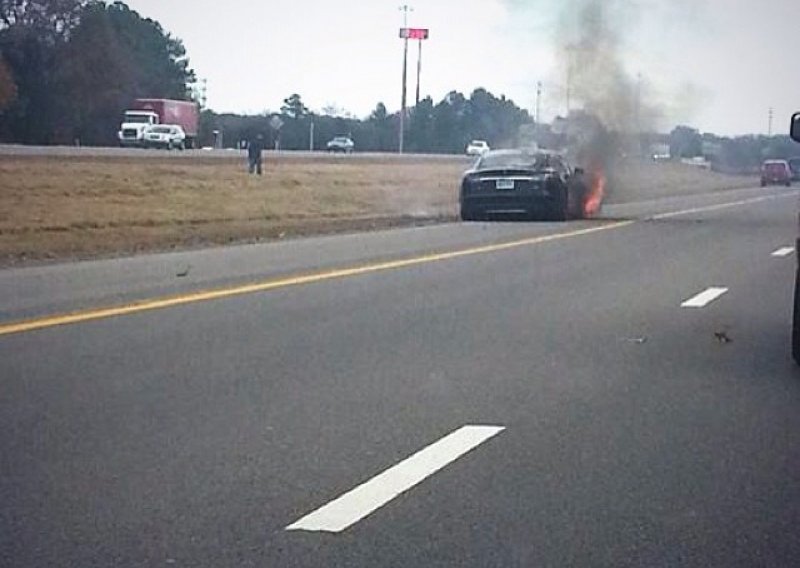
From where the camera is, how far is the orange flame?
37844 millimetres

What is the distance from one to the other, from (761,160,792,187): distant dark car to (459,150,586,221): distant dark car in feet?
150

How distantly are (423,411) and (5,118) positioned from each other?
54745mm

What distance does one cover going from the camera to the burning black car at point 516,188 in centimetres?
3325

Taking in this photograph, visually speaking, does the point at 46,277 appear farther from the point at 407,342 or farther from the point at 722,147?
the point at 722,147

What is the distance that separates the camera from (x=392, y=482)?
7.52 m

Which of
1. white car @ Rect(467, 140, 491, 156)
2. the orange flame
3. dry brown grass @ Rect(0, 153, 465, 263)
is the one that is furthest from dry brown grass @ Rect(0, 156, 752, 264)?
white car @ Rect(467, 140, 491, 156)

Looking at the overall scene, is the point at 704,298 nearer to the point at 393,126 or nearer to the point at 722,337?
the point at 722,337

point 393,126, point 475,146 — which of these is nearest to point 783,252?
point 475,146

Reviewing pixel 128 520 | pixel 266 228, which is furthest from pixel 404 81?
pixel 128 520

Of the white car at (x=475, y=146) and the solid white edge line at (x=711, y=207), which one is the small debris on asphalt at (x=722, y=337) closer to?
the solid white edge line at (x=711, y=207)

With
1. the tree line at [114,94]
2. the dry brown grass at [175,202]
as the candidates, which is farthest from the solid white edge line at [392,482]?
the tree line at [114,94]

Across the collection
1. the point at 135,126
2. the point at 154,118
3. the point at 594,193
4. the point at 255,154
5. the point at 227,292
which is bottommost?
the point at 227,292

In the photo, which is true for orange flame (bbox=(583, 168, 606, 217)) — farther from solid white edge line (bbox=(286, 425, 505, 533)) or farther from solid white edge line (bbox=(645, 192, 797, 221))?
solid white edge line (bbox=(286, 425, 505, 533))

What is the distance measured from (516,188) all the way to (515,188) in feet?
0.07
